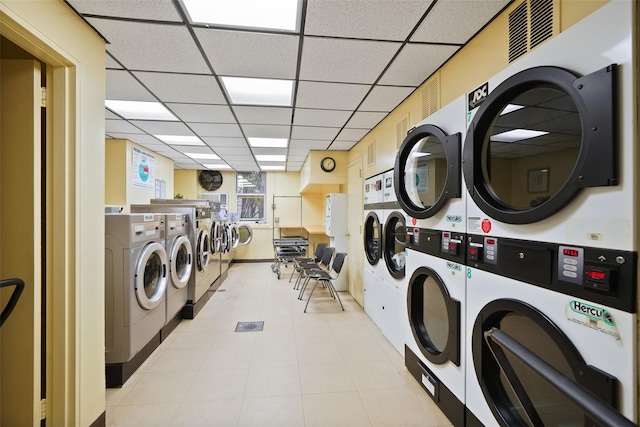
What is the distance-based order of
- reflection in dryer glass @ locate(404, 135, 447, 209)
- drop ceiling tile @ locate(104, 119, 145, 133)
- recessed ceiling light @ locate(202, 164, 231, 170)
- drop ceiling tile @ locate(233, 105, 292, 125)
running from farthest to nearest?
recessed ceiling light @ locate(202, 164, 231, 170) → drop ceiling tile @ locate(104, 119, 145, 133) → drop ceiling tile @ locate(233, 105, 292, 125) → reflection in dryer glass @ locate(404, 135, 447, 209)

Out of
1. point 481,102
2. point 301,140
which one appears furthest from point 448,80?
point 301,140

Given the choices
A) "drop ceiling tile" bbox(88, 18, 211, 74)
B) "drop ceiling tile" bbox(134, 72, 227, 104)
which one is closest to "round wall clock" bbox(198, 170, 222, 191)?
"drop ceiling tile" bbox(134, 72, 227, 104)

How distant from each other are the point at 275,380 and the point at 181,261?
81.7 inches

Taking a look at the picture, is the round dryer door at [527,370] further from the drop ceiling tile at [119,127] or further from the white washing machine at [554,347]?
the drop ceiling tile at [119,127]

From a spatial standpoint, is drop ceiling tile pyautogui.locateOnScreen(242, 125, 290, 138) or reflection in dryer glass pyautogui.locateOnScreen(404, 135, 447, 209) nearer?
reflection in dryer glass pyautogui.locateOnScreen(404, 135, 447, 209)

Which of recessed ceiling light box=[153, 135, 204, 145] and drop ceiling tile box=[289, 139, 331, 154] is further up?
recessed ceiling light box=[153, 135, 204, 145]

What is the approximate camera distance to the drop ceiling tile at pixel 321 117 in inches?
127

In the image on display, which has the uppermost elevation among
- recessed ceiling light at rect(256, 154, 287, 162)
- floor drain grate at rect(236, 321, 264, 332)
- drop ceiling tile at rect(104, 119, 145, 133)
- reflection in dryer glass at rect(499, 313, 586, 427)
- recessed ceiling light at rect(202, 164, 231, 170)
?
drop ceiling tile at rect(104, 119, 145, 133)

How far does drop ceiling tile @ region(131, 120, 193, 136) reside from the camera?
12.1ft

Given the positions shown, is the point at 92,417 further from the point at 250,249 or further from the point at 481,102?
the point at 250,249

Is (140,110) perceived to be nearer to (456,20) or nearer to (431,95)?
(431,95)

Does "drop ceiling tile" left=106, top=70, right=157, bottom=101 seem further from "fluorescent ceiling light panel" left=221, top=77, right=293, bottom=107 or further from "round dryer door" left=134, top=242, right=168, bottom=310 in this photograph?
"round dryer door" left=134, top=242, right=168, bottom=310

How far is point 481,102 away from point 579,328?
1.19 meters

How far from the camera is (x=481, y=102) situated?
153 cm
